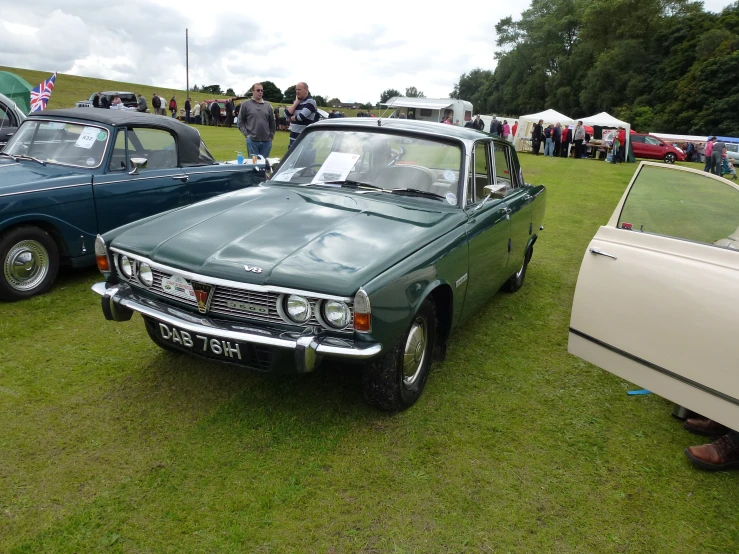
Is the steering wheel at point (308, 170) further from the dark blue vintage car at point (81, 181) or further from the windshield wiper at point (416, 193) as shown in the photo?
the dark blue vintage car at point (81, 181)

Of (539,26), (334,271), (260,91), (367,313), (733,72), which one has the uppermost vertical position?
(539,26)

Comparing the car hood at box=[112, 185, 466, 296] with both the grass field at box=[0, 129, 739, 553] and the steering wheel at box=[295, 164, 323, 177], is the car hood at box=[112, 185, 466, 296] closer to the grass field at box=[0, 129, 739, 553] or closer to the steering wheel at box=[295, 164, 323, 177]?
the steering wheel at box=[295, 164, 323, 177]

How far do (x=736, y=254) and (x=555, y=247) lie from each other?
5200 millimetres

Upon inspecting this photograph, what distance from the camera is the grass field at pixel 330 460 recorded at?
7.94 feet

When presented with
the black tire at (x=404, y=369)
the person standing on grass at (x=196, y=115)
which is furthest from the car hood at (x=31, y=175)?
the person standing on grass at (x=196, y=115)

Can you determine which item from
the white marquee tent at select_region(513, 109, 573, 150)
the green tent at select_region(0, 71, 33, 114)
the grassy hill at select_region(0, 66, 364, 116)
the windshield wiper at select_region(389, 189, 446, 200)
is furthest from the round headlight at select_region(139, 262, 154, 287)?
the grassy hill at select_region(0, 66, 364, 116)

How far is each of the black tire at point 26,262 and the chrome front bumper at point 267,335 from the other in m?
2.14

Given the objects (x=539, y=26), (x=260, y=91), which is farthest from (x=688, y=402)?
(x=539, y=26)

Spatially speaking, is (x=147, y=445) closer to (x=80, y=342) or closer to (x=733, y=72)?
(x=80, y=342)

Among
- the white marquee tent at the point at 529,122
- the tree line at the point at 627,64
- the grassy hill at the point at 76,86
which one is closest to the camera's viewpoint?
the white marquee tent at the point at 529,122

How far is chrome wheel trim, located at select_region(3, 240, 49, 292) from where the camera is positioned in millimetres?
4625

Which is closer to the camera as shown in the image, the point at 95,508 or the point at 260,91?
the point at 95,508

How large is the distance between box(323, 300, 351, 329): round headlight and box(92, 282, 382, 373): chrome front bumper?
0.27 ft

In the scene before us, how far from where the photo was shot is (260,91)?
8.82 meters
